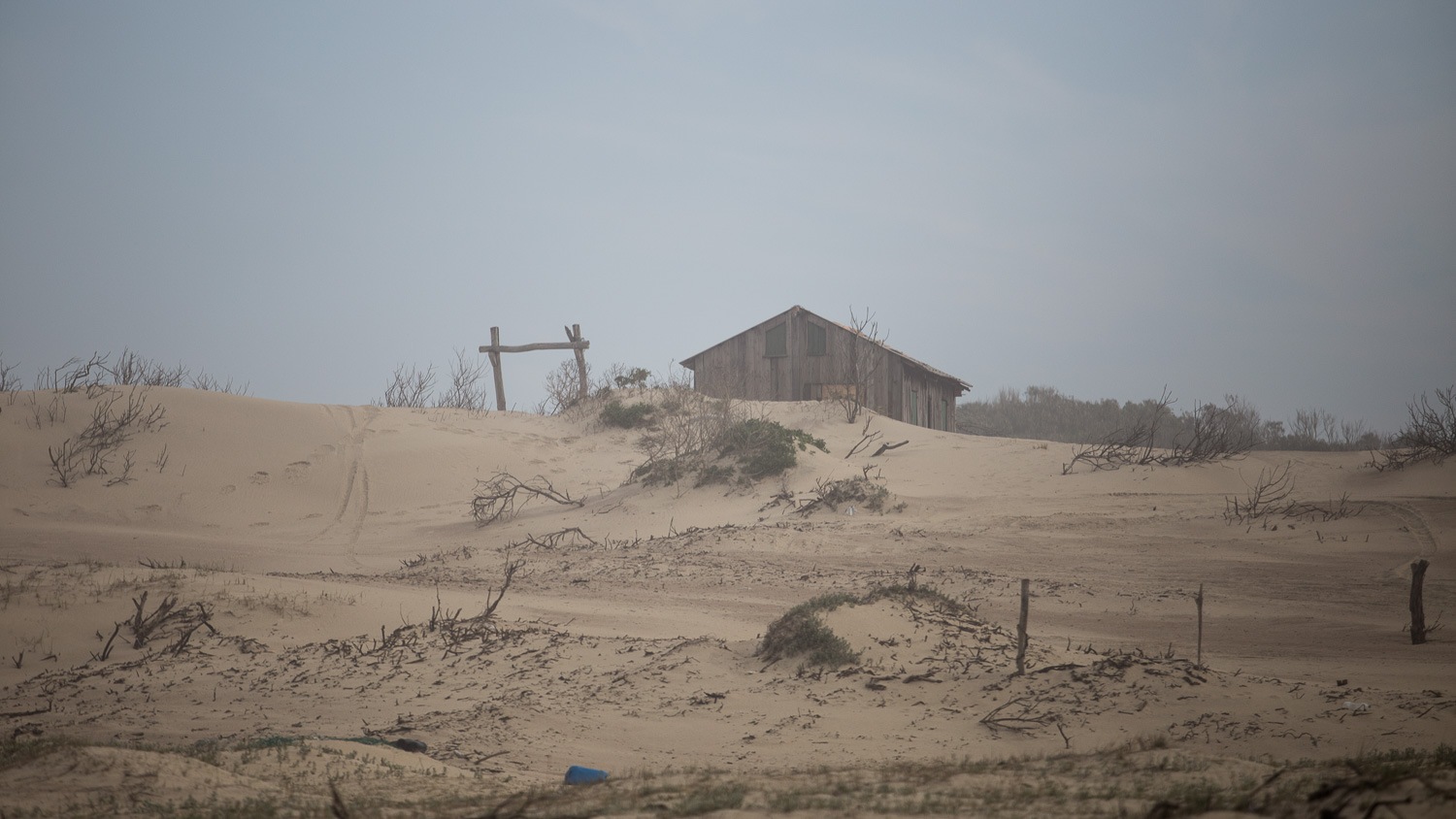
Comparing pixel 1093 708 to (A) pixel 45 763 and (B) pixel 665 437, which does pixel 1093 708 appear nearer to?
(A) pixel 45 763

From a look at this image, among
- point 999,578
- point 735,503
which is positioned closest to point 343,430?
point 735,503

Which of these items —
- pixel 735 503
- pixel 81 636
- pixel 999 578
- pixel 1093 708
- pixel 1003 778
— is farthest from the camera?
pixel 735 503

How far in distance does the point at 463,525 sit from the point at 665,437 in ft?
14.7

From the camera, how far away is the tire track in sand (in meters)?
14.8

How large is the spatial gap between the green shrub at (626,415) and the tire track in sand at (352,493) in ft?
16.6

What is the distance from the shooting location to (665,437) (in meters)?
18.1

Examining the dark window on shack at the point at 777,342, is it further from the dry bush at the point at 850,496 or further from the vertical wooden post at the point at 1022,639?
the vertical wooden post at the point at 1022,639

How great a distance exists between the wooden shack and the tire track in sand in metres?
9.56

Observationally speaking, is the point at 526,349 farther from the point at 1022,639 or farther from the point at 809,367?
the point at 1022,639

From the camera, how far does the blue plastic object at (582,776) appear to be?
4477mm

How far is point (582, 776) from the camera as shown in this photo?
4.55m

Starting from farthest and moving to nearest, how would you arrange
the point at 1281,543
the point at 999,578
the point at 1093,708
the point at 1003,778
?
the point at 1281,543, the point at 999,578, the point at 1093,708, the point at 1003,778

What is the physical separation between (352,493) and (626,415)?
19.9 ft

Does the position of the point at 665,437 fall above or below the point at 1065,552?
above
